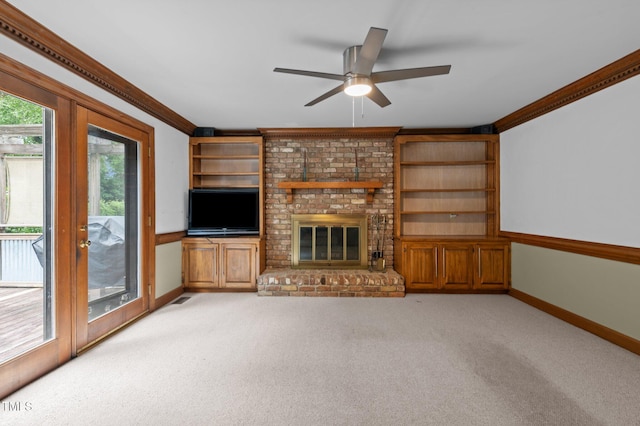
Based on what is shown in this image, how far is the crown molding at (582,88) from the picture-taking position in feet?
8.11

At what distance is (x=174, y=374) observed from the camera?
2.15m

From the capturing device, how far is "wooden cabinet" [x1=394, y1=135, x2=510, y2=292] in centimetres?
421

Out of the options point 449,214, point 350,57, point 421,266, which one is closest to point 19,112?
point 350,57

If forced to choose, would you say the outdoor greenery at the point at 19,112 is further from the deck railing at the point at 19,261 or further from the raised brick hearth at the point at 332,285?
the raised brick hearth at the point at 332,285

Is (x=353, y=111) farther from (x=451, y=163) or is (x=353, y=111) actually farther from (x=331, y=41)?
(x=451, y=163)

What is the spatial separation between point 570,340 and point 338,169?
351 centimetres

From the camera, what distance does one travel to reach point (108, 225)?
2881 millimetres

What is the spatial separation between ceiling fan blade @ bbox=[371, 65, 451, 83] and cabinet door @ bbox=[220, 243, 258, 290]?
2.97 m

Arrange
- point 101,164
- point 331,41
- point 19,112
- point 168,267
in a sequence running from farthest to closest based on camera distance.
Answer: point 168,267, point 101,164, point 331,41, point 19,112

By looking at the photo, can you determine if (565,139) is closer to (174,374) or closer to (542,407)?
(542,407)

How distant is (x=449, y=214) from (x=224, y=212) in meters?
3.62

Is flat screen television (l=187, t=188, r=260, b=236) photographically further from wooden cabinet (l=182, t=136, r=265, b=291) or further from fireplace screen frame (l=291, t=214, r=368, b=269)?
fireplace screen frame (l=291, t=214, r=368, b=269)

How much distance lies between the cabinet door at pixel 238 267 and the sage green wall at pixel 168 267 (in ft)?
2.03

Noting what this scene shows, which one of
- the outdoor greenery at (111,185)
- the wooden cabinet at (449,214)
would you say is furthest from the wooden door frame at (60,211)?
the wooden cabinet at (449,214)
